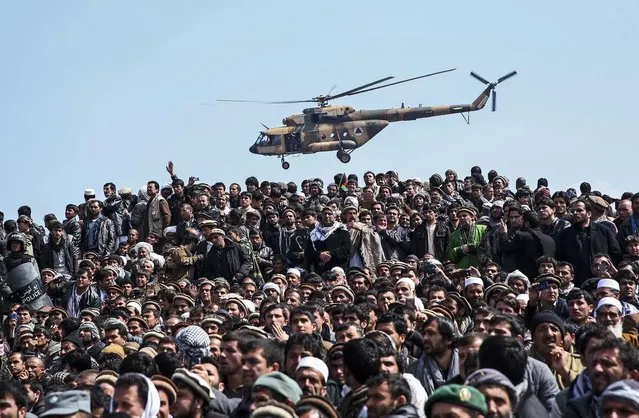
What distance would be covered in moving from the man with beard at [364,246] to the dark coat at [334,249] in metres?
0.08

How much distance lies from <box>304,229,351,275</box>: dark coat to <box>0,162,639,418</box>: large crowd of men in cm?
3

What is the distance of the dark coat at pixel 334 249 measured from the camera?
18.8 metres

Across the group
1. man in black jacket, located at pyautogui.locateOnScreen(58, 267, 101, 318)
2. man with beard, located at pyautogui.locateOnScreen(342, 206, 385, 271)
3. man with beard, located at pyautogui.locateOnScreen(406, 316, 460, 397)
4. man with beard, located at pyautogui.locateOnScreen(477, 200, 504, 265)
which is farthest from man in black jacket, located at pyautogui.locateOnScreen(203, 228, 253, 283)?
man with beard, located at pyautogui.locateOnScreen(406, 316, 460, 397)

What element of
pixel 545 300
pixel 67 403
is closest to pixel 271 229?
pixel 545 300

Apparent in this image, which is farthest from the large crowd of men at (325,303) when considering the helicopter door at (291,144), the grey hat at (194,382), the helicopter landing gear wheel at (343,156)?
the helicopter landing gear wheel at (343,156)

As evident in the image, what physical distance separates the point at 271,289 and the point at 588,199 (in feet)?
14.4

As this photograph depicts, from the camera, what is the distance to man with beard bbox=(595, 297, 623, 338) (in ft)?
A: 37.7

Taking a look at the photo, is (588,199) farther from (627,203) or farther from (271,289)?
(271,289)

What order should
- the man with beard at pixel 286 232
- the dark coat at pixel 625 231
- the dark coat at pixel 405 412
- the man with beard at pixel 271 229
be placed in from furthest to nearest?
1. the man with beard at pixel 271 229
2. the man with beard at pixel 286 232
3. the dark coat at pixel 625 231
4. the dark coat at pixel 405 412

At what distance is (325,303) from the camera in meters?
14.3

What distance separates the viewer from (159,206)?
2302 centimetres

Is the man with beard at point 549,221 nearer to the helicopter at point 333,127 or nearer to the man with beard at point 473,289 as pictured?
the man with beard at point 473,289

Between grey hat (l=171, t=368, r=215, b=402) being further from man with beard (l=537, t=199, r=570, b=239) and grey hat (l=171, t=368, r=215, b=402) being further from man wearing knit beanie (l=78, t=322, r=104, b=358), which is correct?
man with beard (l=537, t=199, r=570, b=239)

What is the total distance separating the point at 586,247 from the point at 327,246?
13.3 ft
